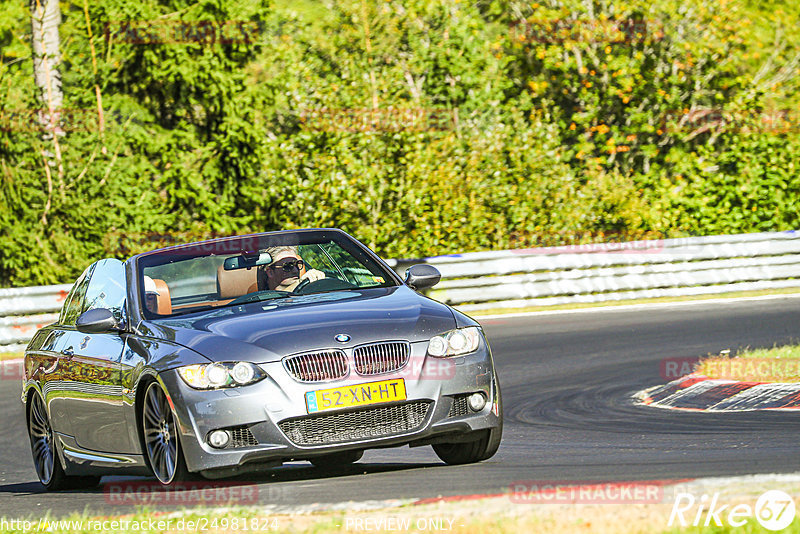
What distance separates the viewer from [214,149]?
93.2 ft

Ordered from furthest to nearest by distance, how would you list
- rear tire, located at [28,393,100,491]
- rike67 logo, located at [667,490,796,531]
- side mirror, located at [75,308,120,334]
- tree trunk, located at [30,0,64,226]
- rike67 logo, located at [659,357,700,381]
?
tree trunk, located at [30,0,64,226] → rike67 logo, located at [659,357,700,381] → rear tire, located at [28,393,100,491] → side mirror, located at [75,308,120,334] → rike67 logo, located at [667,490,796,531]

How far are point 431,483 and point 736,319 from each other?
10.9m

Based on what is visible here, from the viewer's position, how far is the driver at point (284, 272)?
8.59 metres

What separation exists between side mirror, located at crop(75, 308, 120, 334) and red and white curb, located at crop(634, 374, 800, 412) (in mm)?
4495

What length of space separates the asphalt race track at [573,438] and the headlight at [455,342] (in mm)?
656

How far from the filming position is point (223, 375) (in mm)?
7098

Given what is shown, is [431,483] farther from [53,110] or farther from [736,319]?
[53,110]

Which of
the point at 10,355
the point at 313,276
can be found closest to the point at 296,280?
the point at 313,276

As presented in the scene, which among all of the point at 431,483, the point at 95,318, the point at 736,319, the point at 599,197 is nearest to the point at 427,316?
the point at 431,483

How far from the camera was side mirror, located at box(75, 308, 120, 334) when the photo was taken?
8.09 meters

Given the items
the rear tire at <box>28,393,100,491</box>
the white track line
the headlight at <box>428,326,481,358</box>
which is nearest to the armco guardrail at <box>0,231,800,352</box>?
the white track line

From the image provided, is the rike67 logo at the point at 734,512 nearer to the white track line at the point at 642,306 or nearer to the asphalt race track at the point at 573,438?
the asphalt race track at the point at 573,438

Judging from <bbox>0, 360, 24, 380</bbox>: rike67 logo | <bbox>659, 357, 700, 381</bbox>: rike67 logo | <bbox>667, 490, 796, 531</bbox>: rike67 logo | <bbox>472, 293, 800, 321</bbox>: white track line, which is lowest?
<bbox>472, 293, 800, 321</bbox>: white track line

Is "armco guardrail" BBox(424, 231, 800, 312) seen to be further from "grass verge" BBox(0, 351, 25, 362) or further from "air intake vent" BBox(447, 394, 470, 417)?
"air intake vent" BBox(447, 394, 470, 417)
